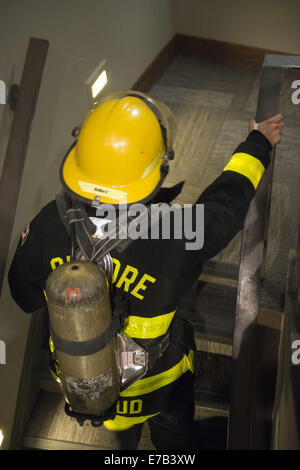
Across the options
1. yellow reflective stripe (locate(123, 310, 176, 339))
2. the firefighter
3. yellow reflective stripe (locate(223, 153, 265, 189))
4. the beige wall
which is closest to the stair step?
the firefighter

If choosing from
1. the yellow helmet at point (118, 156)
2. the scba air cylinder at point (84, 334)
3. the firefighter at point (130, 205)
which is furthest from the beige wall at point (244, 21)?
the scba air cylinder at point (84, 334)

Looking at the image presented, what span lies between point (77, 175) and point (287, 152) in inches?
59.7

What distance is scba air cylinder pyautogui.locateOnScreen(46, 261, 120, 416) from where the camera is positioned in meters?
1.67

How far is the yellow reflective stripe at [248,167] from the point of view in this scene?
7.58 ft

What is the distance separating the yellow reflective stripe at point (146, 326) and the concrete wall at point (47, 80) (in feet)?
3.12

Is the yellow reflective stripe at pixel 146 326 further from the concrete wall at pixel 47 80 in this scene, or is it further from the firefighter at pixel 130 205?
the concrete wall at pixel 47 80

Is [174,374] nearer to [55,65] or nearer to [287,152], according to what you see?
[287,152]

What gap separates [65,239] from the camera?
80.4 inches

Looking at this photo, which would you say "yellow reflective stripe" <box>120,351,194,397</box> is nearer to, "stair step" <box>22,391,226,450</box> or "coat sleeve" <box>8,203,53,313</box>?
"coat sleeve" <box>8,203,53,313</box>

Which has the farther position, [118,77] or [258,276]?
[118,77]

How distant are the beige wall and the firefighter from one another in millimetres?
2862

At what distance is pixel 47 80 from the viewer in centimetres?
301

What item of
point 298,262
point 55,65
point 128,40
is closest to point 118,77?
point 128,40

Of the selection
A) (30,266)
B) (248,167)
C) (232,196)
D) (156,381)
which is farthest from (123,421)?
(248,167)
